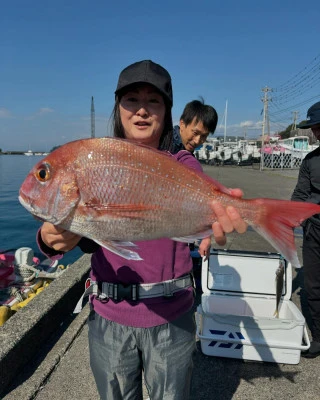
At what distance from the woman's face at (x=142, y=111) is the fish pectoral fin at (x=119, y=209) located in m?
0.54

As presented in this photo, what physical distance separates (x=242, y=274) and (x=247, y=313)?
47 centimetres

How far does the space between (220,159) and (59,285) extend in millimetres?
45392

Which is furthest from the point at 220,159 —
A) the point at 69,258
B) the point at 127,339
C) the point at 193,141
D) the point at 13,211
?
the point at 127,339

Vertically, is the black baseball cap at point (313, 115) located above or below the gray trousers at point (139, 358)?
above

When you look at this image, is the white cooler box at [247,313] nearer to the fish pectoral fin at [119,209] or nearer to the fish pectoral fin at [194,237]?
the fish pectoral fin at [194,237]

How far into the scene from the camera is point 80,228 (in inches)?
55.7

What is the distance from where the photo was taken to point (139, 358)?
1.78 metres

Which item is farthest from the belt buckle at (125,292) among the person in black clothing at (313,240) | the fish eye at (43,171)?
the person in black clothing at (313,240)

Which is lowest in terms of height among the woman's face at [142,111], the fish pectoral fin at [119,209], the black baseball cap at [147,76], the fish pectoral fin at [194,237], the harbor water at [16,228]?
the harbor water at [16,228]

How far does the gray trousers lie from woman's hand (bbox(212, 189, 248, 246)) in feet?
2.05

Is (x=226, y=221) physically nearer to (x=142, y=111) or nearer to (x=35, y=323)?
(x=142, y=111)

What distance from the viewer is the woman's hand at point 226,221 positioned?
1.50 m

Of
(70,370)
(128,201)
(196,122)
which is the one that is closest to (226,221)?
(128,201)

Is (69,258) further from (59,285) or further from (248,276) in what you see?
(248,276)
